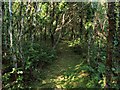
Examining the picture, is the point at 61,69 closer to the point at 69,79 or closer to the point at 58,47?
the point at 69,79

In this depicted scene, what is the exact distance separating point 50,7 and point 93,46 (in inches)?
148

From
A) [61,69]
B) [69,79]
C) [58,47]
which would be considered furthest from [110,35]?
[58,47]

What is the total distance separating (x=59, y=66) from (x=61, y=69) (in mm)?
308

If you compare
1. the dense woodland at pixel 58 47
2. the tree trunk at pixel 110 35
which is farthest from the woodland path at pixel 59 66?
the tree trunk at pixel 110 35

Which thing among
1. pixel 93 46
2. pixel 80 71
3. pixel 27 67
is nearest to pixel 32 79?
pixel 27 67

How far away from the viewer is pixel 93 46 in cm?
942

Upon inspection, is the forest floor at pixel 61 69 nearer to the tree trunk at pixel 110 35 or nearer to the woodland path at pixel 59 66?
the woodland path at pixel 59 66

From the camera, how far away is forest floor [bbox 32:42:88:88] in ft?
28.5

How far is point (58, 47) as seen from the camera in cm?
1219

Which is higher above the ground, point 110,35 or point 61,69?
point 110,35

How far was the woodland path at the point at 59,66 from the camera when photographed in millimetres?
8750

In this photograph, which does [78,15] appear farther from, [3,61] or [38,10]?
[3,61]

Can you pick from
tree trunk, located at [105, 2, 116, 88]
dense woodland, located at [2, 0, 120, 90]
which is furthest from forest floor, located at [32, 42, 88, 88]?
tree trunk, located at [105, 2, 116, 88]

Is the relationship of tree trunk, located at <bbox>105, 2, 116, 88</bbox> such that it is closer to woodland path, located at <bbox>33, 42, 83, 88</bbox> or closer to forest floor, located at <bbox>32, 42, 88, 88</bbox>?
forest floor, located at <bbox>32, 42, 88, 88</bbox>
